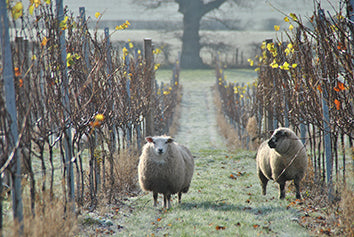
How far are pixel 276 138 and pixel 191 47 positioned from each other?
45856 mm

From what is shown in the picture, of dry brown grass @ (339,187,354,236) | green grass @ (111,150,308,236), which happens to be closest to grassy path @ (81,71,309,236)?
green grass @ (111,150,308,236)

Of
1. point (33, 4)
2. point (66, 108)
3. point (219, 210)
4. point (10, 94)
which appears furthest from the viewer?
point (219, 210)

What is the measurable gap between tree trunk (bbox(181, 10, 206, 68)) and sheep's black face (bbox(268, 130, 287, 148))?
45025 mm

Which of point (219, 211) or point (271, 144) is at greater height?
point (271, 144)

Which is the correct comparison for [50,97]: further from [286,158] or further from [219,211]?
[286,158]

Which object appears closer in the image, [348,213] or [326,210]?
[348,213]

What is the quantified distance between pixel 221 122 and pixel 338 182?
1832 centimetres

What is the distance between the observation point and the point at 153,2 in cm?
5038

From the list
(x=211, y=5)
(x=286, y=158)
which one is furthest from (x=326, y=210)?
(x=211, y=5)

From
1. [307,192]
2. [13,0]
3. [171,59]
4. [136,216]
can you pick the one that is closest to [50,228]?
[13,0]

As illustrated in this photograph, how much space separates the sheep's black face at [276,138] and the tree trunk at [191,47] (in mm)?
45025

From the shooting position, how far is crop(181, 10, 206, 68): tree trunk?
52219 mm

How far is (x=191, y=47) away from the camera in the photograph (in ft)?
172

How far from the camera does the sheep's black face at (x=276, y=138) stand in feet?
24.8
